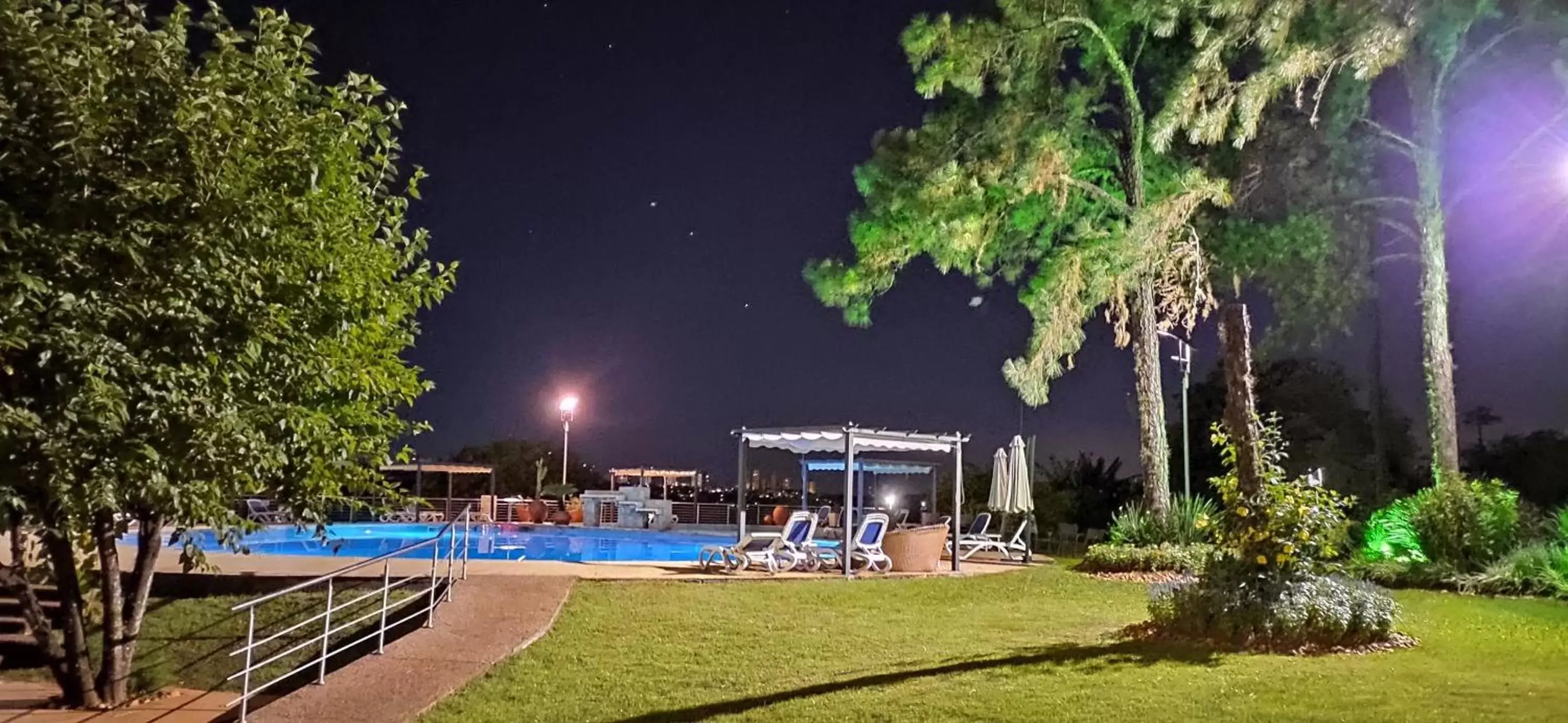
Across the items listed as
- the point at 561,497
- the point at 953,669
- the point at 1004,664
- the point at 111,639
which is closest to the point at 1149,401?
the point at 1004,664

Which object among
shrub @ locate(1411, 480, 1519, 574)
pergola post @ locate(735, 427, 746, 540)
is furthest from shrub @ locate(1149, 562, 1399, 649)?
pergola post @ locate(735, 427, 746, 540)

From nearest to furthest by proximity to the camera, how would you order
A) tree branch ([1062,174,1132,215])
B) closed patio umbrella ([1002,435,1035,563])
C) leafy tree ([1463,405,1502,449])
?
closed patio umbrella ([1002,435,1035,563]) < tree branch ([1062,174,1132,215]) < leafy tree ([1463,405,1502,449])

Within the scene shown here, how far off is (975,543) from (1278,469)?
882 cm

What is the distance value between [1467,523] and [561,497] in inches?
875

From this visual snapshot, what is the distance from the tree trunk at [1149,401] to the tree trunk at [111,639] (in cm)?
1442

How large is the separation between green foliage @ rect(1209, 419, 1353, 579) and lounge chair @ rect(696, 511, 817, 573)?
6.16 metres

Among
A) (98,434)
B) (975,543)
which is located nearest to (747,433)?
(975,543)

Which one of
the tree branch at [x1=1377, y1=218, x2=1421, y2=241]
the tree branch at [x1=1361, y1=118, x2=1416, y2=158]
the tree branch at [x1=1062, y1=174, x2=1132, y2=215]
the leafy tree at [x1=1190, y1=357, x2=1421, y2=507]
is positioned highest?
the tree branch at [x1=1361, y1=118, x2=1416, y2=158]

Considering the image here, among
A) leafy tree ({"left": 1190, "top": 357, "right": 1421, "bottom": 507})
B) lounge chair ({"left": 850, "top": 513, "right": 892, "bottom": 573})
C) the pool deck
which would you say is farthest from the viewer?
leafy tree ({"left": 1190, "top": 357, "right": 1421, "bottom": 507})

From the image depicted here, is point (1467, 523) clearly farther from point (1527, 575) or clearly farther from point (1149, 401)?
point (1149, 401)

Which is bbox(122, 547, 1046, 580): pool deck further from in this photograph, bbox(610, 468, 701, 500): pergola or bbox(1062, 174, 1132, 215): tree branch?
bbox(610, 468, 701, 500): pergola

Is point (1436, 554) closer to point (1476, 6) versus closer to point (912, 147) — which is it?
point (1476, 6)

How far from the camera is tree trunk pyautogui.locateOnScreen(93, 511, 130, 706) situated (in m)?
8.89

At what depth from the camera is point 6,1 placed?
Result: 660 cm
